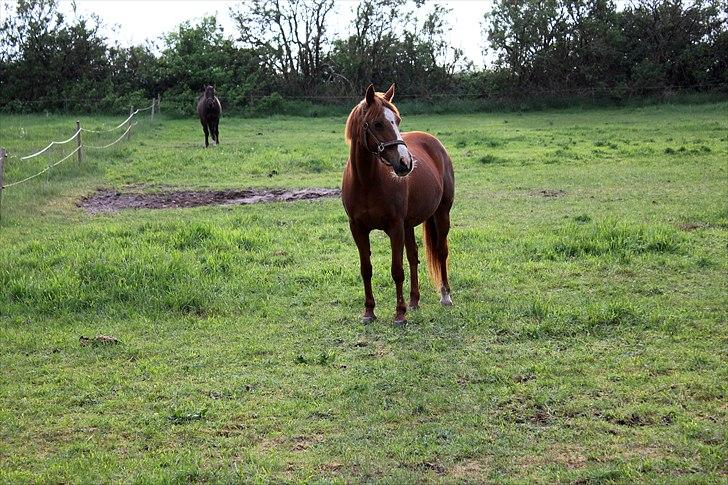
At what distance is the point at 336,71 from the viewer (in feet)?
118

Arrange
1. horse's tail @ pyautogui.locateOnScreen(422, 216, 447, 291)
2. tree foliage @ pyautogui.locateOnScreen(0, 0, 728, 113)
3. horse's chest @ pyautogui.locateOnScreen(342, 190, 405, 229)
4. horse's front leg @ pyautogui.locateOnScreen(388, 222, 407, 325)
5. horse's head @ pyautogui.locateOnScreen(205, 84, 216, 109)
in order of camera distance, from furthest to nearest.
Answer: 1. tree foliage @ pyautogui.locateOnScreen(0, 0, 728, 113)
2. horse's head @ pyautogui.locateOnScreen(205, 84, 216, 109)
3. horse's tail @ pyautogui.locateOnScreen(422, 216, 447, 291)
4. horse's front leg @ pyautogui.locateOnScreen(388, 222, 407, 325)
5. horse's chest @ pyautogui.locateOnScreen(342, 190, 405, 229)

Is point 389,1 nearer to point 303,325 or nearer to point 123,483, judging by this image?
point 303,325

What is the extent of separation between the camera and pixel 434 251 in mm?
7117

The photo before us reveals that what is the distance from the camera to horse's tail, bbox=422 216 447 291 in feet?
23.0

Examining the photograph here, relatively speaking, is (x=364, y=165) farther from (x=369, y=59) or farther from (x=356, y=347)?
(x=369, y=59)

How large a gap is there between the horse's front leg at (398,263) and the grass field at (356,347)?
0.54 ft

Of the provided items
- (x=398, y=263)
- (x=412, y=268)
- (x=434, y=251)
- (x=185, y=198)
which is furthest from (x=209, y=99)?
(x=398, y=263)

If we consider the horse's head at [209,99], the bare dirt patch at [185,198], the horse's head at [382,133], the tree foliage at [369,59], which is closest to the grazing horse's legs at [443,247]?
the horse's head at [382,133]

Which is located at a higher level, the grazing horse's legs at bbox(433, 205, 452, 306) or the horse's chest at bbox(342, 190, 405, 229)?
the horse's chest at bbox(342, 190, 405, 229)

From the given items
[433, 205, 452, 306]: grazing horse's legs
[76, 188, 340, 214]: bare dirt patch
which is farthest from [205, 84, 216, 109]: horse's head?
[433, 205, 452, 306]: grazing horse's legs

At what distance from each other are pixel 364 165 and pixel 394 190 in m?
0.32

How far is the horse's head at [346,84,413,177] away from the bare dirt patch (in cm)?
663

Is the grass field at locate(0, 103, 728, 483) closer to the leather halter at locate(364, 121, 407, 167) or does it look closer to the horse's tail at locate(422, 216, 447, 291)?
the horse's tail at locate(422, 216, 447, 291)

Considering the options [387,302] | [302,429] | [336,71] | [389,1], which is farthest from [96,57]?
[302,429]
